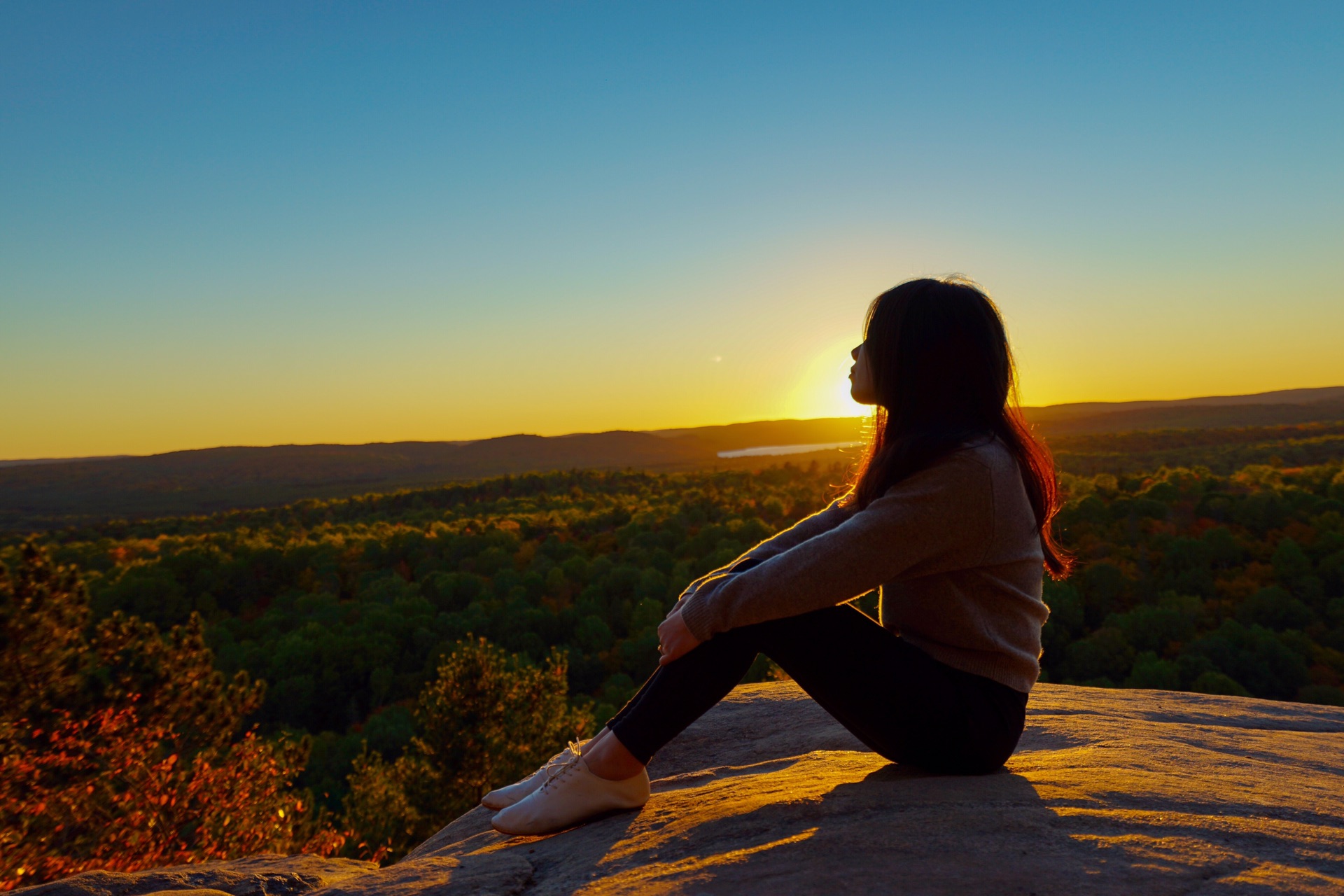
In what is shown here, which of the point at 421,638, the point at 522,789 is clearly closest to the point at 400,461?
the point at 421,638

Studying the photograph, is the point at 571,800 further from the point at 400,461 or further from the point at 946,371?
the point at 400,461

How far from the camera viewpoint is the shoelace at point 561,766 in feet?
8.30

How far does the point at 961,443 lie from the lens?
2145 mm

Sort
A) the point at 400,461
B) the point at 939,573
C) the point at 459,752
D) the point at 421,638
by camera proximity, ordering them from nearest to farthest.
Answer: the point at 939,573 → the point at 459,752 → the point at 421,638 → the point at 400,461

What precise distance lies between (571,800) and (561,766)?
0.13m

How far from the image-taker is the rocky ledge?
1.69 m

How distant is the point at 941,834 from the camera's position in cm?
188

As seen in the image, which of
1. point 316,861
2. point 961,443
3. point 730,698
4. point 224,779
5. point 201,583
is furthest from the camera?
point 201,583

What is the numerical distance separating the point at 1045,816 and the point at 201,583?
4273 centimetres

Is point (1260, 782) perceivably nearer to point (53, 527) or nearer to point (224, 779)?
point (224, 779)

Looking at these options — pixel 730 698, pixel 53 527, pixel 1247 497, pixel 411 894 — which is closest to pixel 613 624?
pixel 1247 497

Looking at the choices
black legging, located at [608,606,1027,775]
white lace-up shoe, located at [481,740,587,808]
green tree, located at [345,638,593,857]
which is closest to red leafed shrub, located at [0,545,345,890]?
green tree, located at [345,638,593,857]

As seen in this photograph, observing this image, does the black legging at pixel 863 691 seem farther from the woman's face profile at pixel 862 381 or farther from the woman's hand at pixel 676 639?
the woman's face profile at pixel 862 381

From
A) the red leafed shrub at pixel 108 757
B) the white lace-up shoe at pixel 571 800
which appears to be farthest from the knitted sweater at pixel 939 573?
the red leafed shrub at pixel 108 757
